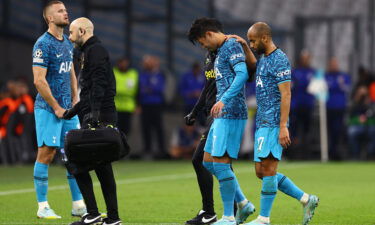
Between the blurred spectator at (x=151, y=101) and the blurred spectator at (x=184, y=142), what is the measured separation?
10.7 inches

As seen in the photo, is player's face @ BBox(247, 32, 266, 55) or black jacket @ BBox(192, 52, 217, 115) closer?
player's face @ BBox(247, 32, 266, 55)

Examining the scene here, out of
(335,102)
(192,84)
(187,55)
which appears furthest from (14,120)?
(335,102)

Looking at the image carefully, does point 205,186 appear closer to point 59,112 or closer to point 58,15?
point 59,112

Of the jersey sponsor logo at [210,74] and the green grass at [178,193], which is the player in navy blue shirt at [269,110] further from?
the green grass at [178,193]

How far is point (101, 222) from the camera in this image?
356 inches

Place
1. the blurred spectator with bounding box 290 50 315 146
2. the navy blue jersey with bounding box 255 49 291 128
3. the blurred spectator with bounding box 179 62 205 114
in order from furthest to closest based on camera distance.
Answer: the blurred spectator with bounding box 179 62 205 114 < the blurred spectator with bounding box 290 50 315 146 < the navy blue jersey with bounding box 255 49 291 128

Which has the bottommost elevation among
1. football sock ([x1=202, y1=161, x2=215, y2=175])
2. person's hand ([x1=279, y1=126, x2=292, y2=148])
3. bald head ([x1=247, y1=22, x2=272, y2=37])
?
football sock ([x1=202, y1=161, x2=215, y2=175])

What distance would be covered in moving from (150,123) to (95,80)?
44.0ft

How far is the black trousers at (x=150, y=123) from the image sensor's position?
2191cm

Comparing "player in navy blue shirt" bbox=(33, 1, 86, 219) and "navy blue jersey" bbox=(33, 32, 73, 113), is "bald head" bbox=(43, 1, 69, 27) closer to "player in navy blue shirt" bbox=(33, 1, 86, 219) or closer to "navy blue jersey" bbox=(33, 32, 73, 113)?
"player in navy blue shirt" bbox=(33, 1, 86, 219)

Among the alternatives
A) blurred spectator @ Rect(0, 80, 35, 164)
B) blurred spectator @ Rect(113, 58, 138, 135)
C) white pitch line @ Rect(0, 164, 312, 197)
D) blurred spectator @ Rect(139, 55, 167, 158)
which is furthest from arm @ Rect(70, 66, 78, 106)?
blurred spectator @ Rect(139, 55, 167, 158)

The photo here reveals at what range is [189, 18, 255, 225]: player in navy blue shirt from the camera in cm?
907

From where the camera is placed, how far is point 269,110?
28.8 feet

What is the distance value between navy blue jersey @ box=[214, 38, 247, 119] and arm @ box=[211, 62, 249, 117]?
0.13 m
